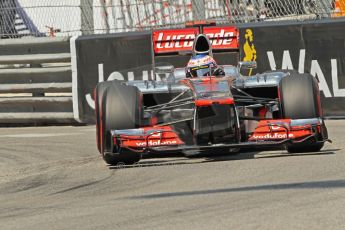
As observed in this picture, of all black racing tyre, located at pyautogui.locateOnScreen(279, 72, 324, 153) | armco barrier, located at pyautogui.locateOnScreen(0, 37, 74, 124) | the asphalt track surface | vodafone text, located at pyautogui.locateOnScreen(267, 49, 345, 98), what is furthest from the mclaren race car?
armco barrier, located at pyautogui.locateOnScreen(0, 37, 74, 124)

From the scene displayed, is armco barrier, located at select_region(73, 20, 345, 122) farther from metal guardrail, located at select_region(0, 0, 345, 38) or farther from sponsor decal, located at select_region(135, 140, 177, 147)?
sponsor decal, located at select_region(135, 140, 177, 147)

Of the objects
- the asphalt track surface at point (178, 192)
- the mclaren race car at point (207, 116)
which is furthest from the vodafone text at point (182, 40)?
the asphalt track surface at point (178, 192)

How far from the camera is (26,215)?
6.43m

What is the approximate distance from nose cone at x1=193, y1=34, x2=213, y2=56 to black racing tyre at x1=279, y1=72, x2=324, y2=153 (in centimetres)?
147

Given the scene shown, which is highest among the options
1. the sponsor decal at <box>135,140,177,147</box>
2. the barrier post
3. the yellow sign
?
the barrier post

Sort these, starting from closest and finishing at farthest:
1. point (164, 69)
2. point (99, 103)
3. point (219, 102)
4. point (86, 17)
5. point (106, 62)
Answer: point (219, 102) < point (99, 103) < point (164, 69) < point (106, 62) < point (86, 17)

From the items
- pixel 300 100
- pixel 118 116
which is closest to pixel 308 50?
pixel 300 100

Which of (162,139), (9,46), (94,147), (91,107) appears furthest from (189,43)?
(9,46)

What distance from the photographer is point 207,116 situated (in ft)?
29.7

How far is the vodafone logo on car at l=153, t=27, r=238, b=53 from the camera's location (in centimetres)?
1138

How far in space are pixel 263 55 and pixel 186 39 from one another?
9.59 ft

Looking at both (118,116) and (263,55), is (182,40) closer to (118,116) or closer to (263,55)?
(118,116)

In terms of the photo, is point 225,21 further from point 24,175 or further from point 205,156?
point 24,175

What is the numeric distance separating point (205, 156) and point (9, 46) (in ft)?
23.4
